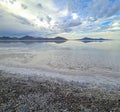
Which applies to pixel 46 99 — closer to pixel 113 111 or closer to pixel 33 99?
pixel 33 99

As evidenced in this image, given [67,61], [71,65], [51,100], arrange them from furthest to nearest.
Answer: [67,61] < [71,65] < [51,100]

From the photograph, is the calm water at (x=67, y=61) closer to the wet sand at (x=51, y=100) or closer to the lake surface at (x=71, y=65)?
the lake surface at (x=71, y=65)

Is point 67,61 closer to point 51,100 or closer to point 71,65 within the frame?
point 71,65

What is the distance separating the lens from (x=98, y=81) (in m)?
12.2

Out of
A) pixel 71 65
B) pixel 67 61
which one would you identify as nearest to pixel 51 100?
pixel 71 65

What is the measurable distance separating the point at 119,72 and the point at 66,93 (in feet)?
28.5

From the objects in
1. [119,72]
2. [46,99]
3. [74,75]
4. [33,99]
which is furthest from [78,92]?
[119,72]

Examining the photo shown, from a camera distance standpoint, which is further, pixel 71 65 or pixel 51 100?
pixel 71 65

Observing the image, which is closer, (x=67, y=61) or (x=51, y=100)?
(x=51, y=100)

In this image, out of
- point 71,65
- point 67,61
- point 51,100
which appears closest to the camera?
point 51,100

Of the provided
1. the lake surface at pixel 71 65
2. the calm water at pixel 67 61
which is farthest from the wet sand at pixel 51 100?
the calm water at pixel 67 61

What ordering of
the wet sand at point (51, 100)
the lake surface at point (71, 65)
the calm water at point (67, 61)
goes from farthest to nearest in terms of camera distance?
the calm water at point (67, 61), the lake surface at point (71, 65), the wet sand at point (51, 100)

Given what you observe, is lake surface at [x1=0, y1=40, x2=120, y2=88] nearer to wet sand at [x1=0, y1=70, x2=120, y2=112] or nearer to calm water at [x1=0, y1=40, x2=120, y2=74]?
calm water at [x1=0, y1=40, x2=120, y2=74]

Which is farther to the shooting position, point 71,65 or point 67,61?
point 67,61
